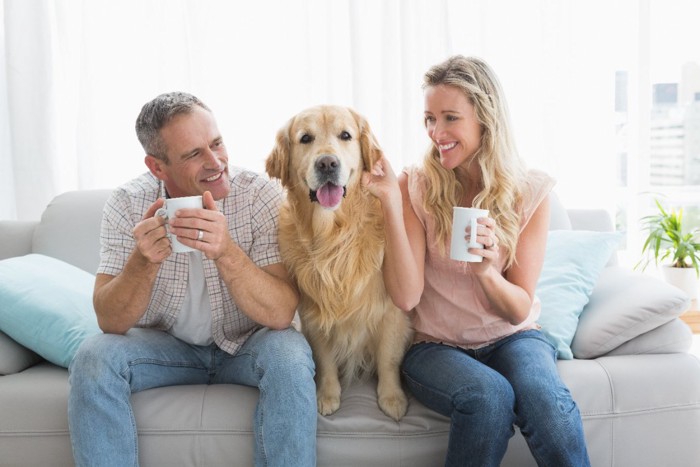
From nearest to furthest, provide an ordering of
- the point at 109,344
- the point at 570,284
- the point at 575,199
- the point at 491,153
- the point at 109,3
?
the point at 109,344 < the point at 491,153 < the point at 570,284 < the point at 109,3 < the point at 575,199

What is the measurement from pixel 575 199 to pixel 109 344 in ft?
8.60

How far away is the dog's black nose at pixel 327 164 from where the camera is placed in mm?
1693

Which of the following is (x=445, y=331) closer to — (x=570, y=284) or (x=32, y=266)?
(x=570, y=284)

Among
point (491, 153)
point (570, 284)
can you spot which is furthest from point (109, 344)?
point (570, 284)

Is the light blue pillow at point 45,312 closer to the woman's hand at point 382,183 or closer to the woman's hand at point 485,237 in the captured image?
the woman's hand at point 382,183

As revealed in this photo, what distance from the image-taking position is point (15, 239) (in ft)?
8.09

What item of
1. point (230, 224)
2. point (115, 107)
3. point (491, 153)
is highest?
point (115, 107)

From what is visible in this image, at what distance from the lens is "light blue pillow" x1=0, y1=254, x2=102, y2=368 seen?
1.91 m

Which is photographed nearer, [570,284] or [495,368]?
[495,368]

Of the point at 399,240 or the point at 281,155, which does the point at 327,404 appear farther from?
the point at 281,155

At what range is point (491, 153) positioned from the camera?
1.78 meters

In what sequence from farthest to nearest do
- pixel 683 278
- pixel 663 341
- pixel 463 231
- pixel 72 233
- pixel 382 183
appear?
pixel 683 278
pixel 72 233
pixel 663 341
pixel 382 183
pixel 463 231

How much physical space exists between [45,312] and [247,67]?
5.99ft

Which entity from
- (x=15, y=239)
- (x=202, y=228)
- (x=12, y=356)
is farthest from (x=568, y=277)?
(x=15, y=239)
